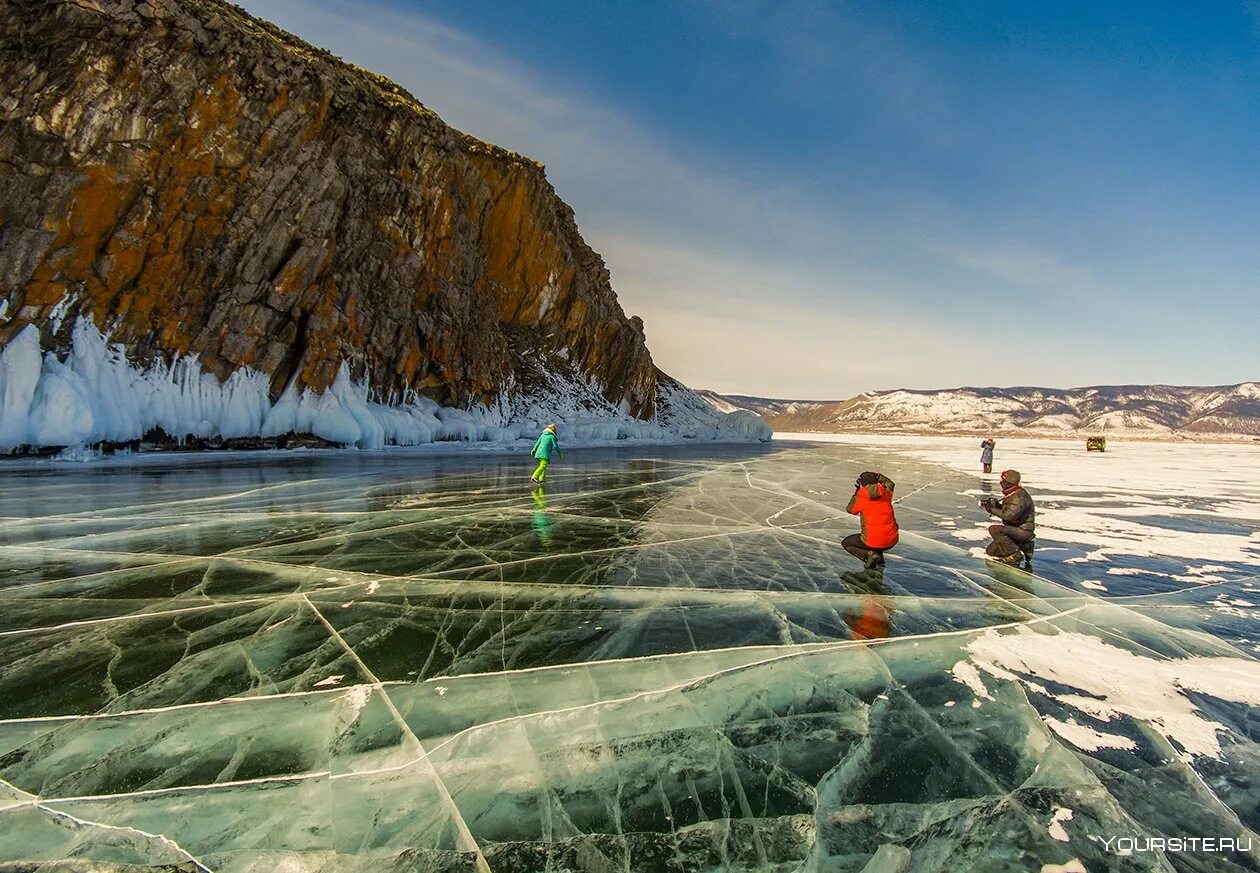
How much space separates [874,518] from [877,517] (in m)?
0.03

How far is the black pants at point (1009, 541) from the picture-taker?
6211mm

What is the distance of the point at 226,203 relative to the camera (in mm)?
20797

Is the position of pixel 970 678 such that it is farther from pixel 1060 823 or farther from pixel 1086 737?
pixel 1060 823

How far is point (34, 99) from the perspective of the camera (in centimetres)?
1698

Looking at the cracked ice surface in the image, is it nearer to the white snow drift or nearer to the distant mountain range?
the white snow drift

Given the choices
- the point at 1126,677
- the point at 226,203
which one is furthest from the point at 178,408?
the point at 1126,677

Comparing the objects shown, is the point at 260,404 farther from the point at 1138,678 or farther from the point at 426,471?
the point at 1138,678

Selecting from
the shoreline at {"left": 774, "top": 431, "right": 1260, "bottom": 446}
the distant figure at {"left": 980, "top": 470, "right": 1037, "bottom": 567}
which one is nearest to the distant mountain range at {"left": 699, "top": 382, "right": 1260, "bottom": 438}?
the shoreline at {"left": 774, "top": 431, "right": 1260, "bottom": 446}

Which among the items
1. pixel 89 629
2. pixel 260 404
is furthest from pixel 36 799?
pixel 260 404

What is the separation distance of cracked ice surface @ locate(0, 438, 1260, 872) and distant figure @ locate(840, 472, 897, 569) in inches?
14.6

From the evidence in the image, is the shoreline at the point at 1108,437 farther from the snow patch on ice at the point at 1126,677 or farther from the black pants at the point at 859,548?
the snow patch on ice at the point at 1126,677

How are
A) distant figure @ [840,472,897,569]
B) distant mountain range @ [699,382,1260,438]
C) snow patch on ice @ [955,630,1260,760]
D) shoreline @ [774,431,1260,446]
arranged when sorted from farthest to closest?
distant mountain range @ [699,382,1260,438], shoreline @ [774,431,1260,446], distant figure @ [840,472,897,569], snow patch on ice @ [955,630,1260,760]

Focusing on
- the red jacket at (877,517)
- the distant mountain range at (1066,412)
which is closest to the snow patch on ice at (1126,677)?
the red jacket at (877,517)

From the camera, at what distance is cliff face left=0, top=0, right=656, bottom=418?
17.1 meters
